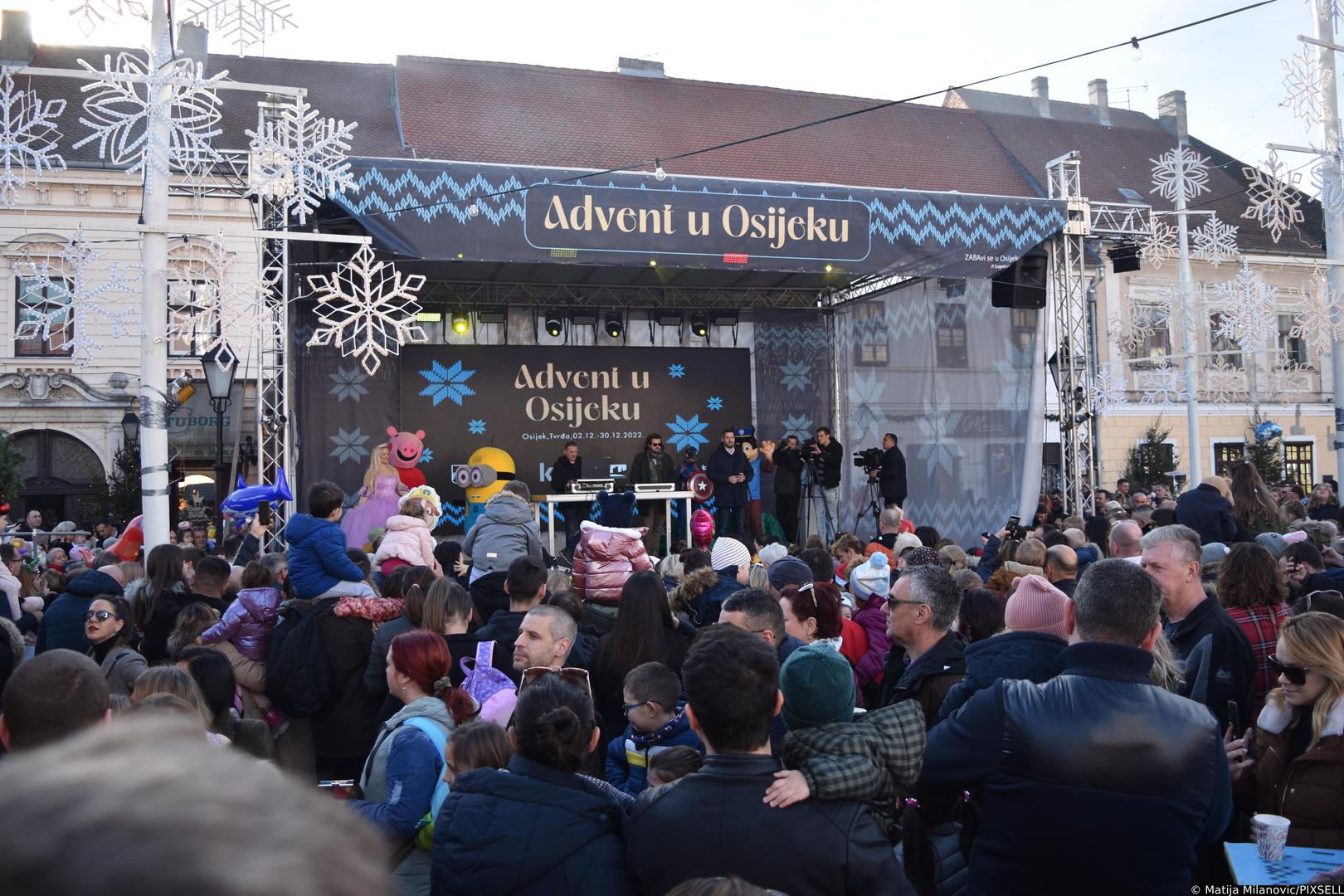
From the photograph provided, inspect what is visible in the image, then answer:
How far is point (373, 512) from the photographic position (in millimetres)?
9859

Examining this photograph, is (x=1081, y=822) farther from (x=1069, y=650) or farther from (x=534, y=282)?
(x=534, y=282)

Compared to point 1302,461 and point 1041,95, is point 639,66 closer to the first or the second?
point 1041,95

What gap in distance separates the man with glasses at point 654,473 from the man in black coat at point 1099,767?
39.2 ft

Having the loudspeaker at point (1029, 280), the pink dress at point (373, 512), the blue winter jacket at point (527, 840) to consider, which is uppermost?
the loudspeaker at point (1029, 280)

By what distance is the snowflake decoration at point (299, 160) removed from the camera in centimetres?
777

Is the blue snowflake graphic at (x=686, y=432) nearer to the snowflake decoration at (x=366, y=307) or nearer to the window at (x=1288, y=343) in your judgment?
the snowflake decoration at (x=366, y=307)

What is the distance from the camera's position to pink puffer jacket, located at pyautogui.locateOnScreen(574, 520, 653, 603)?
17.4 ft

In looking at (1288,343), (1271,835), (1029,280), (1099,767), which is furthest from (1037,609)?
(1288,343)

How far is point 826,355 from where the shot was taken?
15664 millimetres

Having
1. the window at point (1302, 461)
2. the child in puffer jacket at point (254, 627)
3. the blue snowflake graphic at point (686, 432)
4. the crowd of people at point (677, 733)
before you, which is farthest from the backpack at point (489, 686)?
the window at point (1302, 461)

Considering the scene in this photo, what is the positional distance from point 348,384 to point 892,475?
7.15 meters

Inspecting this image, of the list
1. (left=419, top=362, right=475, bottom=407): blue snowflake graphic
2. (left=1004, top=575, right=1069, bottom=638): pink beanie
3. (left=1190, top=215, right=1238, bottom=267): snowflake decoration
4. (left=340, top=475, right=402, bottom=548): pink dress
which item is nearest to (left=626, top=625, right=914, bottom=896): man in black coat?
(left=1004, top=575, right=1069, bottom=638): pink beanie

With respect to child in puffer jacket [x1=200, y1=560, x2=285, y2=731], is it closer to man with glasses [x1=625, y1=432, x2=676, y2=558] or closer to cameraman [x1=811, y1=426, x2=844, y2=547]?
man with glasses [x1=625, y1=432, x2=676, y2=558]

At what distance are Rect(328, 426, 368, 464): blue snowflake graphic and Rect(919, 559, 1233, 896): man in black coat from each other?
12.2 meters
